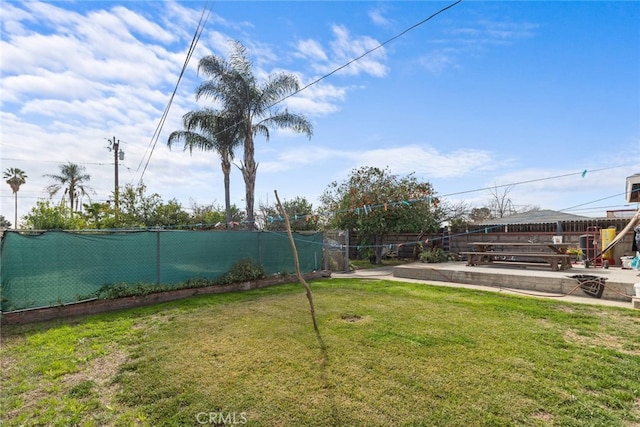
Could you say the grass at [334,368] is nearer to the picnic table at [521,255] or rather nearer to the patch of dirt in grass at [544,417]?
the patch of dirt in grass at [544,417]

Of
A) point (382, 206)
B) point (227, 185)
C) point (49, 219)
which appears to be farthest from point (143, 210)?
point (382, 206)

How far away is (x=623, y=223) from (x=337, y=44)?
12.1 meters

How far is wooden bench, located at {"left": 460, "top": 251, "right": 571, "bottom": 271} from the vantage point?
320 inches

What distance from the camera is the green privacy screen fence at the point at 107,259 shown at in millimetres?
5109

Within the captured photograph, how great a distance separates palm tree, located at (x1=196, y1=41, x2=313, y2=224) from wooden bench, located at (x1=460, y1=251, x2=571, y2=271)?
839 centimetres

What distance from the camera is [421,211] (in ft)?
48.0

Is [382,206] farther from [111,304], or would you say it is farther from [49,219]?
[49,219]

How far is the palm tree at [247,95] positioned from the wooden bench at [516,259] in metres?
8.39

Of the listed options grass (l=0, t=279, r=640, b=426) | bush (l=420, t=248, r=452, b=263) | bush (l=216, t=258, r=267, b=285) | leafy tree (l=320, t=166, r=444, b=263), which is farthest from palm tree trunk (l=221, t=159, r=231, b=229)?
grass (l=0, t=279, r=640, b=426)

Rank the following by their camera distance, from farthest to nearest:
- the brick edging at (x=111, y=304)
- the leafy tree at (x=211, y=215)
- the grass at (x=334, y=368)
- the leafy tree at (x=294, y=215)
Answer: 1. the leafy tree at (x=294, y=215)
2. the leafy tree at (x=211, y=215)
3. the brick edging at (x=111, y=304)
4. the grass at (x=334, y=368)

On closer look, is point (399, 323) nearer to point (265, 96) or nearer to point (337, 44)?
point (337, 44)

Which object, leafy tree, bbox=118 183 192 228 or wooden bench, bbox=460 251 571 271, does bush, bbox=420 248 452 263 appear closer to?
wooden bench, bbox=460 251 571 271

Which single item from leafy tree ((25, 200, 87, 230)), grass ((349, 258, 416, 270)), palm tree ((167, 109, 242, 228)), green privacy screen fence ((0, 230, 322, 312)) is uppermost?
palm tree ((167, 109, 242, 228))

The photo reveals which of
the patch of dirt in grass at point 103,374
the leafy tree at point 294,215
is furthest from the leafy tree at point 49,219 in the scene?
the patch of dirt in grass at point 103,374
